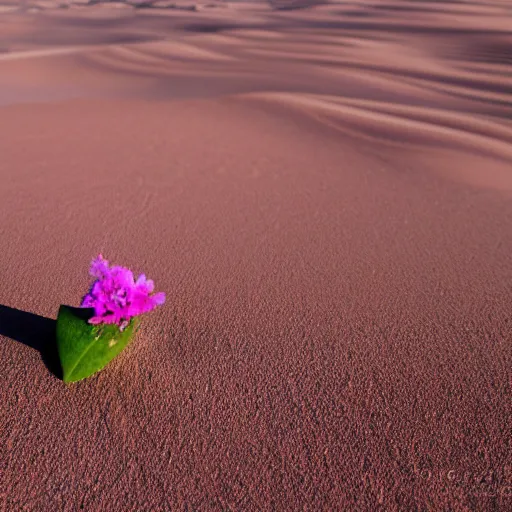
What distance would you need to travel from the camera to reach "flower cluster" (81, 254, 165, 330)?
163 centimetres

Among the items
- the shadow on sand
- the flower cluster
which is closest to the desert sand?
the shadow on sand

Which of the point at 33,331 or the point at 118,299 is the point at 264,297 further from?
the point at 33,331

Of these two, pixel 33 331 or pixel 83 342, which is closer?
pixel 83 342

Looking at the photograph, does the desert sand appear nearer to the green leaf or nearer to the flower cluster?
the green leaf

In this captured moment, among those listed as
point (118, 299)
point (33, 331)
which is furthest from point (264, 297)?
point (33, 331)

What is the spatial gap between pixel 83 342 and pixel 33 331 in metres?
0.47

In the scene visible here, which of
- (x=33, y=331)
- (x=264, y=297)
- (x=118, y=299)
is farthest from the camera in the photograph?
(x=264, y=297)

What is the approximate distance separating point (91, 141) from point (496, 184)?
337 centimetres

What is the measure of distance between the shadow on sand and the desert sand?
1 centimetres

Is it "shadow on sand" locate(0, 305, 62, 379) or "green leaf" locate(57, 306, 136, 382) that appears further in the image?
"shadow on sand" locate(0, 305, 62, 379)

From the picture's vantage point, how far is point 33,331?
201 centimetres

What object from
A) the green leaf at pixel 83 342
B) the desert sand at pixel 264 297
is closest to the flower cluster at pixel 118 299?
the green leaf at pixel 83 342

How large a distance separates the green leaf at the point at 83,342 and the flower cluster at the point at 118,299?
0.05m

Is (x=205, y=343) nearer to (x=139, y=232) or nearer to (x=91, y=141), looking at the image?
(x=139, y=232)
